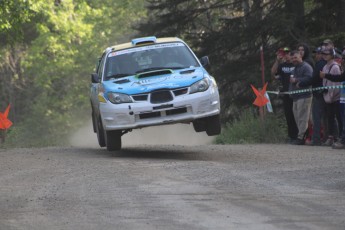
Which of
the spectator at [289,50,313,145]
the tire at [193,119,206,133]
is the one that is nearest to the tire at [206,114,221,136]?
the tire at [193,119,206,133]

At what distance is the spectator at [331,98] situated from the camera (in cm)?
1670

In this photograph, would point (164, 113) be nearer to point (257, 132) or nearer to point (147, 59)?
point (147, 59)

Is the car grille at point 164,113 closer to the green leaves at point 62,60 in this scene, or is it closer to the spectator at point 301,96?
the spectator at point 301,96

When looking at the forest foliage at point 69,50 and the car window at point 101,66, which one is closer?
the car window at point 101,66

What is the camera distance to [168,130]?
27.5 m

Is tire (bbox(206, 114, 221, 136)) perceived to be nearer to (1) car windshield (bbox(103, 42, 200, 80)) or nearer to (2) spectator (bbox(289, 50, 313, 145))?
(1) car windshield (bbox(103, 42, 200, 80))

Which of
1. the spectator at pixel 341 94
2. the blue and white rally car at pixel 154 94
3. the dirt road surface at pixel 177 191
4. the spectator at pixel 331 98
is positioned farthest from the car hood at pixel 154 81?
the spectator at pixel 331 98

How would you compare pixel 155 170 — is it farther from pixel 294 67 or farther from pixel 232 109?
pixel 232 109

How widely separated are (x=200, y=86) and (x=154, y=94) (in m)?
0.82

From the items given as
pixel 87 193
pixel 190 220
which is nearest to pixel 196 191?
pixel 87 193

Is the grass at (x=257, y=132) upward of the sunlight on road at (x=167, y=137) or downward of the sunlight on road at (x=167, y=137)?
upward

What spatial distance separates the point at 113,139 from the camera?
52.0ft

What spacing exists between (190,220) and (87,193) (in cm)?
231

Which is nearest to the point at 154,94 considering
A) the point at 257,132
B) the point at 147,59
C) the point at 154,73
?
the point at 154,73
